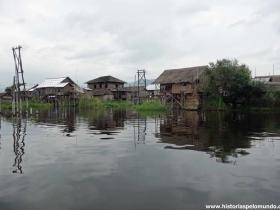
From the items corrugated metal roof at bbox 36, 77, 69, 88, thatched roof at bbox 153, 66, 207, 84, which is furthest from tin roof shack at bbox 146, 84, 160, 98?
corrugated metal roof at bbox 36, 77, 69, 88

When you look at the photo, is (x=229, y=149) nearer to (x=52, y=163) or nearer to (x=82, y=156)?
(x=82, y=156)

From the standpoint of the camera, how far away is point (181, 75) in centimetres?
5991

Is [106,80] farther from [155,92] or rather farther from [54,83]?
[155,92]

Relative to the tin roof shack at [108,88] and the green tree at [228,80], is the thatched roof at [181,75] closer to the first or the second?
the green tree at [228,80]

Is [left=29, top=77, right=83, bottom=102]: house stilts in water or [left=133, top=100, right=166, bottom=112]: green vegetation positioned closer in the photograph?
[left=133, top=100, right=166, bottom=112]: green vegetation

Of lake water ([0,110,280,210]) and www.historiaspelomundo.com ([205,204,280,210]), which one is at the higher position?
lake water ([0,110,280,210])

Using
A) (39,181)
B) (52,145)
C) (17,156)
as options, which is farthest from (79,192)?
(52,145)

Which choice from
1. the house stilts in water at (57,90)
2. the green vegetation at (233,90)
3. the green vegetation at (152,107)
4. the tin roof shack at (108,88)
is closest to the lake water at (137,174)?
the green vegetation at (152,107)

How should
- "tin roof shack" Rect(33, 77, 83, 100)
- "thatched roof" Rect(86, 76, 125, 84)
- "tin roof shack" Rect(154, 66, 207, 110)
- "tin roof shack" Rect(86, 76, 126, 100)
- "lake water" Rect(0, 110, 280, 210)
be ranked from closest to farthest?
"lake water" Rect(0, 110, 280, 210), "tin roof shack" Rect(154, 66, 207, 110), "tin roof shack" Rect(33, 77, 83, 100), "tin roof shack" Rect(86, 76, 126, 100), "thatched roof" Rect(86, 76, 125, 84)

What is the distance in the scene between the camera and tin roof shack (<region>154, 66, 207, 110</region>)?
188ft

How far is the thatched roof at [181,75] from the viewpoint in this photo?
188ft

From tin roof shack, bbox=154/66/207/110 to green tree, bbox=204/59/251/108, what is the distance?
1.90 metres

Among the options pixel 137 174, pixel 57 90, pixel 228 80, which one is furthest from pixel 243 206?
pixel 57 90

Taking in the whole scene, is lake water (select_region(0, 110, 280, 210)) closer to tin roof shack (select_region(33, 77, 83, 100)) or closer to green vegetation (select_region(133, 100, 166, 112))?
green vegetation (select_region(133, 100, 166, 112))
